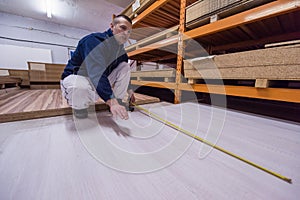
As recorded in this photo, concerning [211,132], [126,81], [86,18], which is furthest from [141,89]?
[86,18]

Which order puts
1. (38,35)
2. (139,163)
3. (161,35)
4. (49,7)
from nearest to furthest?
(139,163) < (161,35) < (49,7) < (38,35)

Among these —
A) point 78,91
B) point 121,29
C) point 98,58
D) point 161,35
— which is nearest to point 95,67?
point 98,58

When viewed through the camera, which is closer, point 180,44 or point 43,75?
point 180,44

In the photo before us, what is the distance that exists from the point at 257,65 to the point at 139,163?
1001 millimetres

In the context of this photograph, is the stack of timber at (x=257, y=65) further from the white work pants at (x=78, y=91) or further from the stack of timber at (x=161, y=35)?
the white work pants at (x=78, y=91)

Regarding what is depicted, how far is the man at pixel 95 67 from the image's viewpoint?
0.69 meters

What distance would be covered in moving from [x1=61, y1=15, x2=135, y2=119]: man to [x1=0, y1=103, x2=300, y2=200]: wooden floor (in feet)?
0.64

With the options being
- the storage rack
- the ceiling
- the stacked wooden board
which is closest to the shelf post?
the storage rack

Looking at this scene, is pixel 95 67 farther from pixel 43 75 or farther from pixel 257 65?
pixel 43 75

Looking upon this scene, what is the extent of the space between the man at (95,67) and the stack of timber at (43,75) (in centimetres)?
299

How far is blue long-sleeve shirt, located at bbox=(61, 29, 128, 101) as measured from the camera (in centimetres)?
68

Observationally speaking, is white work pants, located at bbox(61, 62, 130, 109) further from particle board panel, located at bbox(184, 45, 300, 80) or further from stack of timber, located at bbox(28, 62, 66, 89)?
stack of timber, located at bbox(28, 62, 66, 89)

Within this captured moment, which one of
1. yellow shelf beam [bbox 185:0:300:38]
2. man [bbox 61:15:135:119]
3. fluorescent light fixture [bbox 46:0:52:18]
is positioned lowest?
man [bbox 61:15:135:119]

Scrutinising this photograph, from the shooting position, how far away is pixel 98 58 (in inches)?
29.3
